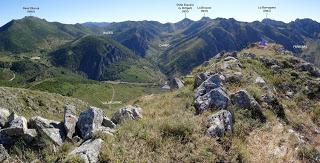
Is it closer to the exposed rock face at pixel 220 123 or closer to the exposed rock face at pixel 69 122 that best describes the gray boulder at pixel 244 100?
the exposed rock face at pixel 220 123

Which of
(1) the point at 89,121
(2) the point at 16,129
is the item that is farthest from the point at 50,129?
(1) the point at 89,121

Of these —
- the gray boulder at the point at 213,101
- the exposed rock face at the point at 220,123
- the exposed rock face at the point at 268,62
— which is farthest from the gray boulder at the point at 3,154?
the exposed rock face at the point at 268,62

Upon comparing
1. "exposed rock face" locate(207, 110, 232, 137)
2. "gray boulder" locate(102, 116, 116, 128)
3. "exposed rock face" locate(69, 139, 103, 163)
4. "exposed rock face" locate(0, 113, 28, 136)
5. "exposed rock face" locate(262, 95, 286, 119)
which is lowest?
"exposed rock face" locate(262, 95, 286, 119)

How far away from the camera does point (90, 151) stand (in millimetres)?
12797

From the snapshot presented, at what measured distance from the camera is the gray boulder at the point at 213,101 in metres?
19.1

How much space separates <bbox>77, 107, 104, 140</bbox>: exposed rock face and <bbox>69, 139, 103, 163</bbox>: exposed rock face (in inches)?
70.2

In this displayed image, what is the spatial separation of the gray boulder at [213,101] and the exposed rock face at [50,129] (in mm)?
7284

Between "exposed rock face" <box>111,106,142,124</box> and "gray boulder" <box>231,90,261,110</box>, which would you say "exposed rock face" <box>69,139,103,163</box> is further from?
"gray boulder" <box>231,90,261,110</box>

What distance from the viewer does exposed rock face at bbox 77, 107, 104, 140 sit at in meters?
15.7

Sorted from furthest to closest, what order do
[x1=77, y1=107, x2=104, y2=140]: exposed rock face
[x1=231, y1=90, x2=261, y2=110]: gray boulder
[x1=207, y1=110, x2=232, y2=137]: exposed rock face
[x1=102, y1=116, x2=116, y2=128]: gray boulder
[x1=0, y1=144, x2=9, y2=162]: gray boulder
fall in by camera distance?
[x1=231, y1=90, x2=261, y2=110]: gray boulder < [x1=102, y1=116, x2=116, y2=128]: gray boulder < [x1=207, y1=110, x2=232, y2=137]: exposed rock face < [x1=77, y1=107, x2=104, y2=140]: exposed rock face < [x1=0, y1=144, x2=9, y2=162]: gray boulder

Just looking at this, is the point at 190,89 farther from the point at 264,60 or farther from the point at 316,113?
the point at 264,60

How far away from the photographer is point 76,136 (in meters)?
15.3

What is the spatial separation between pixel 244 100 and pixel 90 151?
10207 mm

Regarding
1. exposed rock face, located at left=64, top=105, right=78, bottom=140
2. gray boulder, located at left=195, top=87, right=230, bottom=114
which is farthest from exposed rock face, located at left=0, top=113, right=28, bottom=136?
gray boulder, located at left=195, top=87, right=230, bottom=114
